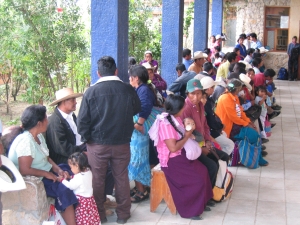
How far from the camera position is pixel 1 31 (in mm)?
6141

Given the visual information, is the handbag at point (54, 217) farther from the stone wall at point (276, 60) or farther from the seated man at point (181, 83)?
the stone wall at point (276, 60)

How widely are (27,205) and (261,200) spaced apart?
2576 mm

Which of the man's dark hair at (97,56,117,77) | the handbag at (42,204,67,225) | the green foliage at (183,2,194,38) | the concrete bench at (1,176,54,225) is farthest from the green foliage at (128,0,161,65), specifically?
the concrete bench at (1,176,54,225)

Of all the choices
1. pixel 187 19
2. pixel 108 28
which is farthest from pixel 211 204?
pixel 187 19

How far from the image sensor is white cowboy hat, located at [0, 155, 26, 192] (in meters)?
3.30

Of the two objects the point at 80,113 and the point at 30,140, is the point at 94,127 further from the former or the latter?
the point at 30,140

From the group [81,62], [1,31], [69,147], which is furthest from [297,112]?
[69,147]

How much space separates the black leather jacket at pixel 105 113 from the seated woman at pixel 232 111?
211 centimetres

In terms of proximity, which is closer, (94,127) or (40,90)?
(94,127)

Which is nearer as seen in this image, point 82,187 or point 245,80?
point 82,187

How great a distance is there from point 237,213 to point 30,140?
2.21 metres

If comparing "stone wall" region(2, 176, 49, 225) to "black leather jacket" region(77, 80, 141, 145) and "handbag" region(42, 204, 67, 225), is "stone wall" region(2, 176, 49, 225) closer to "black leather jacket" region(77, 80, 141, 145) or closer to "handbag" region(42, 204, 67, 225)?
"handbag" region(42, 204, 67, 225)

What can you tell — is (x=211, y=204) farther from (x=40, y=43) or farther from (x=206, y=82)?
(x=40, y=43)

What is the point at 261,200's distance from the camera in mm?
5133
